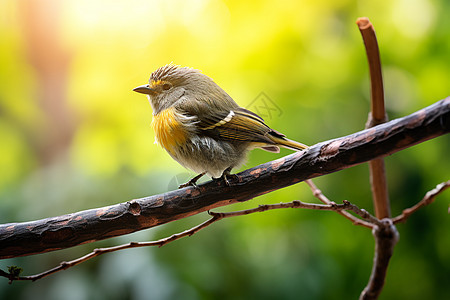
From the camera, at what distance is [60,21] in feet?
5.19

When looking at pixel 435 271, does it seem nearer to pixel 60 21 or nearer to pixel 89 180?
pixel 89 180

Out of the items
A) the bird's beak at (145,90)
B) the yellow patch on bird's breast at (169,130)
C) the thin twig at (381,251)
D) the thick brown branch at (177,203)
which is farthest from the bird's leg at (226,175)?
the thin twig at (381,251)

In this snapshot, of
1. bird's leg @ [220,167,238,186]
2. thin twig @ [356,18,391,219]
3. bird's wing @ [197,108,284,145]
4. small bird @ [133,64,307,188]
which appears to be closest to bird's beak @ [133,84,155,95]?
small bird @ [133,64,307,188]

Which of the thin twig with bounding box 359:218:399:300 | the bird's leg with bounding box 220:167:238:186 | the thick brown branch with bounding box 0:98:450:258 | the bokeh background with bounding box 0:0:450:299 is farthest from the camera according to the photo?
the bokeh background with bounding box 0:0:450:299

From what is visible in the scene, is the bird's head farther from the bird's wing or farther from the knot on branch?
the knot on branch

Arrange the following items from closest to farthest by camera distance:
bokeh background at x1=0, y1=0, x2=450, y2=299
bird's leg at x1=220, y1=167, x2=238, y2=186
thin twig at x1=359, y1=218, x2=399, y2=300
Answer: bird's leg at x1=220, y1=167, x2=238, y2=186
thin twig at x1=359, y1=218, x2=399, y2=300
bokeh background at x1=0, y1=0, x2=450, y2=299

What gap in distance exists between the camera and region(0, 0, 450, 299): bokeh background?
139cm

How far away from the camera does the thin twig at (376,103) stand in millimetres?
895

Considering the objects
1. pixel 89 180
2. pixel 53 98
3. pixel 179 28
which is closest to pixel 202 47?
pixel 179 28

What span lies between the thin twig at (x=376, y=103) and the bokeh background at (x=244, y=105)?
37 centimetres

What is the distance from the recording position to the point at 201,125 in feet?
3.38

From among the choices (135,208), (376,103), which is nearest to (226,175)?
(135,208)

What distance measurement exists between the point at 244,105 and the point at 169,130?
39cm

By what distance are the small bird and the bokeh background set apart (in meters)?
0.25
